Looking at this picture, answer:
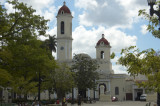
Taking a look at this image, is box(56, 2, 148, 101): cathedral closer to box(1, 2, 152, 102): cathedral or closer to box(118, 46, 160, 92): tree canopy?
box(1, 2, 152, 102): cathedral

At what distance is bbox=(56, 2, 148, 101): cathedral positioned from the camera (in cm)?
6731

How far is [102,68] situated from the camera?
7156cm

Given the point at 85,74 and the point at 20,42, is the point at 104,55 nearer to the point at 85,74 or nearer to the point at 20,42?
the point at 85,74

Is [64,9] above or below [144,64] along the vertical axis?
above

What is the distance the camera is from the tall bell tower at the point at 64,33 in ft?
220

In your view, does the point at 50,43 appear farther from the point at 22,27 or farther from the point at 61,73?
the point at 22,27

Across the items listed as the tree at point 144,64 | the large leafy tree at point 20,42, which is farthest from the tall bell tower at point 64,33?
the tree at point 144,64

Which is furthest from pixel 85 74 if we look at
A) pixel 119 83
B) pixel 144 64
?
pixel 144 64

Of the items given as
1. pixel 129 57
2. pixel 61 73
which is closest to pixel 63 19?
pixel 61 73

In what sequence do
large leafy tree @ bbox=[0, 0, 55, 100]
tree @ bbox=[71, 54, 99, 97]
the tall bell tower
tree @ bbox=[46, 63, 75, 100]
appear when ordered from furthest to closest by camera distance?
the tall bell tower, tree @ bbox=[71, 54, 99, 97], tree @ bbox=[46, 63, 75, 100], large leafy tree @ bbox=[0, 0, 55, 100]

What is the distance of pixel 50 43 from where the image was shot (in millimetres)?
68562

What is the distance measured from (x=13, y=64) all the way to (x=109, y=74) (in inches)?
1990

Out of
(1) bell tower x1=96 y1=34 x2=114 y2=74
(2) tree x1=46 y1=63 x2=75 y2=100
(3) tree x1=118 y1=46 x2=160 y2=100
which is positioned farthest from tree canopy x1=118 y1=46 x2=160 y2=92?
(1) bell tower x1=96 y1=34 x2=114 y2=74

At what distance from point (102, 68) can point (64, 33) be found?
529 inches
